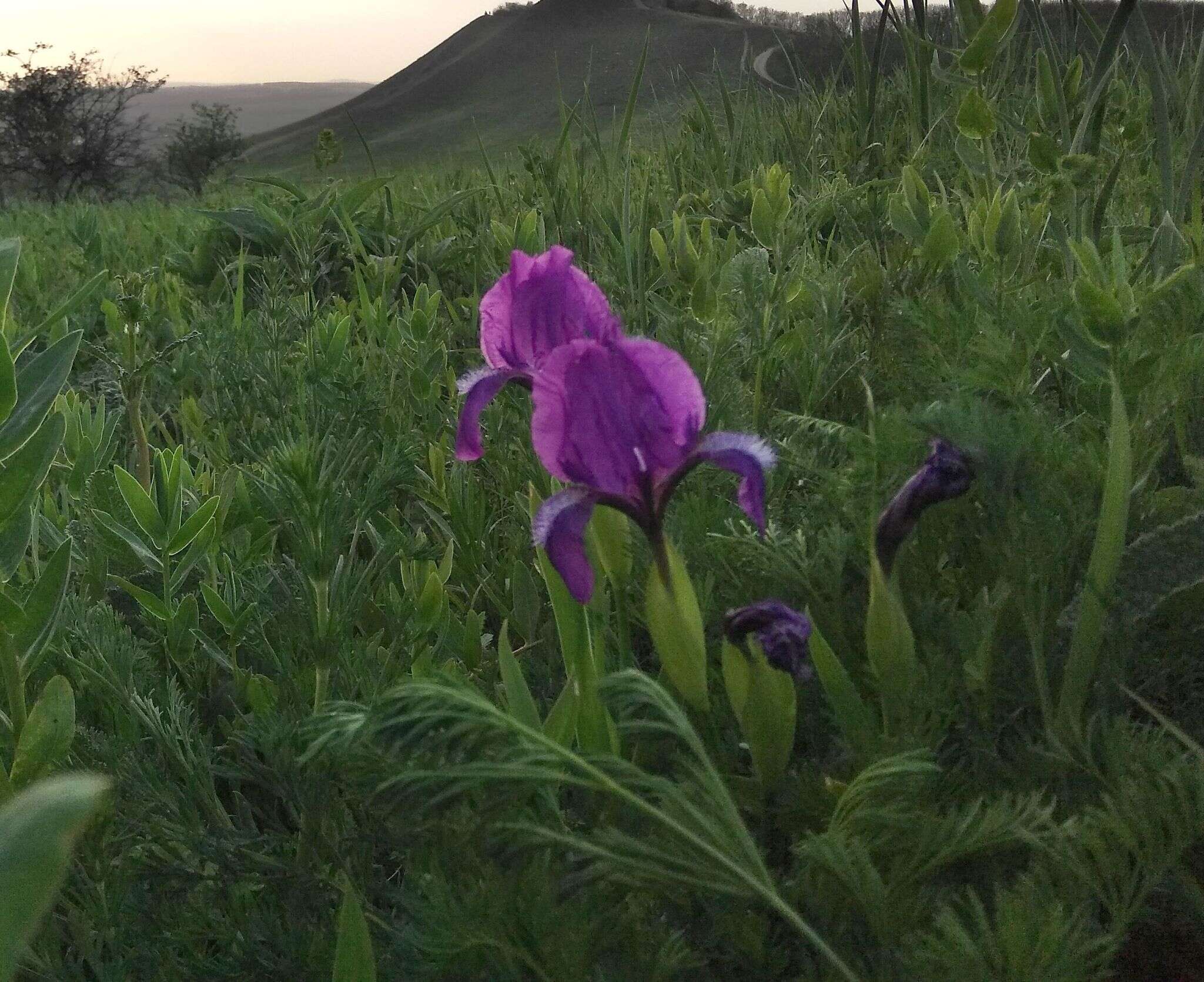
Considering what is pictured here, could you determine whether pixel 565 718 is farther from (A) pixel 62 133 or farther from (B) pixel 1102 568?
(A) pixel 62 133

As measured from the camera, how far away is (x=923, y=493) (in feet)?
2.96

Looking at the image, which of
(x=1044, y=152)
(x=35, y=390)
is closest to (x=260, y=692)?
(x=35, y=390)

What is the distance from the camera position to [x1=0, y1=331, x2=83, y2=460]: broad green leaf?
3.15 feet

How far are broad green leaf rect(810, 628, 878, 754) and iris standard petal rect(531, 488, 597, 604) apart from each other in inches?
8.2

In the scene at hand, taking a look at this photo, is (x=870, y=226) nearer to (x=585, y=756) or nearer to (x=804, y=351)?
(x=804, y=351)

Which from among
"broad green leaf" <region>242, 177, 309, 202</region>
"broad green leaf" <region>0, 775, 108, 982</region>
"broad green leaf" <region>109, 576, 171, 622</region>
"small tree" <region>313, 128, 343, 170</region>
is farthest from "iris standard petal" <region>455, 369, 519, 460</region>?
"small tree" <region>313, 128, 343, 170</region>

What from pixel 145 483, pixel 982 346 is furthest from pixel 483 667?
pixel 145 483

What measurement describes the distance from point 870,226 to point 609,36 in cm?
904

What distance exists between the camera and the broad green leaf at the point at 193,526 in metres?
1.31

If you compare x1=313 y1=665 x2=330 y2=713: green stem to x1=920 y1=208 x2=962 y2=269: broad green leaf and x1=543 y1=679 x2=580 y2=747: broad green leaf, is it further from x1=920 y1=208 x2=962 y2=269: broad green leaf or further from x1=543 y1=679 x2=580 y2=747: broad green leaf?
x1=920 y1=208 x2=962 y2=269: broad green leaf

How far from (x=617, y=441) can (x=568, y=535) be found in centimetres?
8

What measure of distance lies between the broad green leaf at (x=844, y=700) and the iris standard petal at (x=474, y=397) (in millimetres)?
390

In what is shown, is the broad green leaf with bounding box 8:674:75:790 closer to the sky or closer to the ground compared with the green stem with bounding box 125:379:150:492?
closer to the ground

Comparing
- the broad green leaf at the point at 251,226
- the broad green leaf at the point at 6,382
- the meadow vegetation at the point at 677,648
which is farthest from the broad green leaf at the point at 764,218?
the broad green leaf at the point at 251,226
